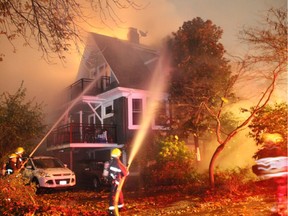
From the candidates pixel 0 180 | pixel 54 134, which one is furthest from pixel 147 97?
pixel 0 180

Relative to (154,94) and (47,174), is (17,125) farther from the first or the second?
(154,94)

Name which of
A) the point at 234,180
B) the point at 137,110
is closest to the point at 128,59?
the point at 137,110

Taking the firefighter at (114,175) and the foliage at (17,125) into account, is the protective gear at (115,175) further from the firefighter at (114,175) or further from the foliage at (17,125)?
the foliage at (17,125)

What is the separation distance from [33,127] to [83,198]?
6.29m

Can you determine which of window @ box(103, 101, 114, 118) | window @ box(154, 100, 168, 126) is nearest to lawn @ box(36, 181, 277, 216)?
window @ box(154, 100, 168, 126)

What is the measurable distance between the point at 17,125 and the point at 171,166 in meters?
8.31

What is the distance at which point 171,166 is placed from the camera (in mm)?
15672

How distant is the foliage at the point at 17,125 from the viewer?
1734 cm

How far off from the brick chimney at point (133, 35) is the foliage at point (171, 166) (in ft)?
38.7

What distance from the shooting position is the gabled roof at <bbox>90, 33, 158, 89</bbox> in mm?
22141

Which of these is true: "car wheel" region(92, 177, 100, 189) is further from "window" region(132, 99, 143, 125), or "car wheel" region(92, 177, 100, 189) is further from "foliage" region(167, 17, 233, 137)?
"window" region(132, 99, 143, 125)

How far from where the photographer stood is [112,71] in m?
21.9

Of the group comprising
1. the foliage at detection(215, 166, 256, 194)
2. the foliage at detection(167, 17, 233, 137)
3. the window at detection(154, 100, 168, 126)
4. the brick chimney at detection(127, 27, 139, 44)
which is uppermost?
the brick chimney at detection(127, 27, 139, 44)

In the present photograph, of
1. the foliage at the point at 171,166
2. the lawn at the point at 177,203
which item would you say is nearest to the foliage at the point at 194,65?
the foliage at the point at 171,166
